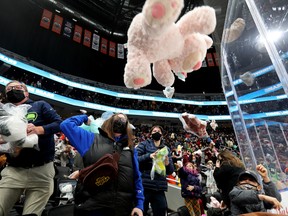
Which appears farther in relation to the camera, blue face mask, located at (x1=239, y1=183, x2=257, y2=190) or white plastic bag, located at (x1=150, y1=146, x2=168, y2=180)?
white plastic bag, located at (x1=150, y1=146, x2=168, y2=180)

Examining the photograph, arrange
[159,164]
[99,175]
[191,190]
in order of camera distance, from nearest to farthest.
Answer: [99,175] → [159,164] → [191,190]

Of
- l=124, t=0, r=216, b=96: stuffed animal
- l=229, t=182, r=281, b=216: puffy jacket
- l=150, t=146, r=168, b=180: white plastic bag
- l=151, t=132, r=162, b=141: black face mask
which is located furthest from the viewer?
l=151, t=132, r=162, b=141: black face mask

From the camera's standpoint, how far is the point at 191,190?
134 inches

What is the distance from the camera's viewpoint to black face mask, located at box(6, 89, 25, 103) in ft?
5.10

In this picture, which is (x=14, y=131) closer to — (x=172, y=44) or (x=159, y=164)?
(x=172, y=44)

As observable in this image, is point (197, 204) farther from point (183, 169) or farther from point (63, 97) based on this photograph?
point (63, 97)

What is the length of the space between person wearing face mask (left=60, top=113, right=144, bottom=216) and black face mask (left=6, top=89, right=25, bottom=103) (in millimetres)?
436

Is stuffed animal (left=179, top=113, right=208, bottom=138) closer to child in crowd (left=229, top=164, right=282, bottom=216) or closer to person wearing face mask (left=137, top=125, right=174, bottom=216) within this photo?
person wearing face mask (left=137, top=125, right=174, bottom=216)

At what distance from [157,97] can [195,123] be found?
18.6 metres

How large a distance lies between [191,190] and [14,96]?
9.81 feet

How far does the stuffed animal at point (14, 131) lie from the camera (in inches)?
51.0

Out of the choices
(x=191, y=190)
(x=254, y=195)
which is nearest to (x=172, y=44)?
(x=254, y=195)

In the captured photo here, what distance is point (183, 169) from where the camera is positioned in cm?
359

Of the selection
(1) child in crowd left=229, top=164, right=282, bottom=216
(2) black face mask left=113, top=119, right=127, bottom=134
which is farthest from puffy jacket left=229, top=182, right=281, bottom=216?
(2) black face mask left=113, top=119, right=127, bottom=134
